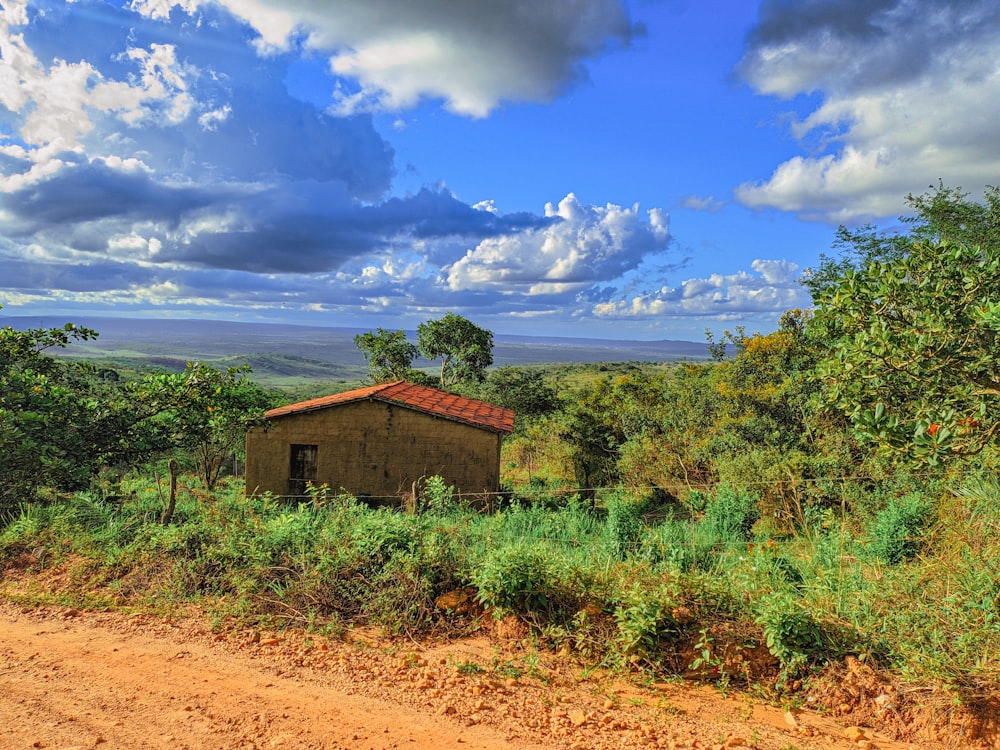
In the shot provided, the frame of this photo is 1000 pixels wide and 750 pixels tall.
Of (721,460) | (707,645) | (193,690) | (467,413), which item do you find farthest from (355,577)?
(721,460)

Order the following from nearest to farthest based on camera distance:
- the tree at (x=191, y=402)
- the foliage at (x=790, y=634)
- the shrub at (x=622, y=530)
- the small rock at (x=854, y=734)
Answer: the small rock at (x=854, y=734) → the foliage at (x=790, y=634) → the shrub at (x=622, y=530) → the tree at (x=191, y=402)

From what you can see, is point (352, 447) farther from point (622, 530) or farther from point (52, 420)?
point (622, 530)

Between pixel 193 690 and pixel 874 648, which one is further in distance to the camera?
pixel 874 648

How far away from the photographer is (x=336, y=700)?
15.3 ft

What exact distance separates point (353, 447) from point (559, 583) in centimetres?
993

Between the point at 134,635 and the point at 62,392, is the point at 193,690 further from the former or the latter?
the point at 62,392

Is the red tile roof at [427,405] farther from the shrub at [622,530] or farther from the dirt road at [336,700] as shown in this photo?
the dirt road at [336,700]

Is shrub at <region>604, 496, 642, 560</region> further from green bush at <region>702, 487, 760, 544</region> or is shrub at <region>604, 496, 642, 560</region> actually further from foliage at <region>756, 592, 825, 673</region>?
foliage at <region>756, 592, 825, 673</region>

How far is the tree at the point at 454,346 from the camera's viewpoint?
3972 centimetres

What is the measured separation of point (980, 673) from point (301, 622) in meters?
5.64

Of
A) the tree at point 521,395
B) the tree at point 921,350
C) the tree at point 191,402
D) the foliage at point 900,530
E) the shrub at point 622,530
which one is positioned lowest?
the tree at point 521,395

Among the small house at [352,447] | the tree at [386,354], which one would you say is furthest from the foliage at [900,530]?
the tree at [386,354]

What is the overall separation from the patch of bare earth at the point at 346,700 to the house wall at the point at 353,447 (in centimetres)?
926

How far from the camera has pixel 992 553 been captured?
6.05m
